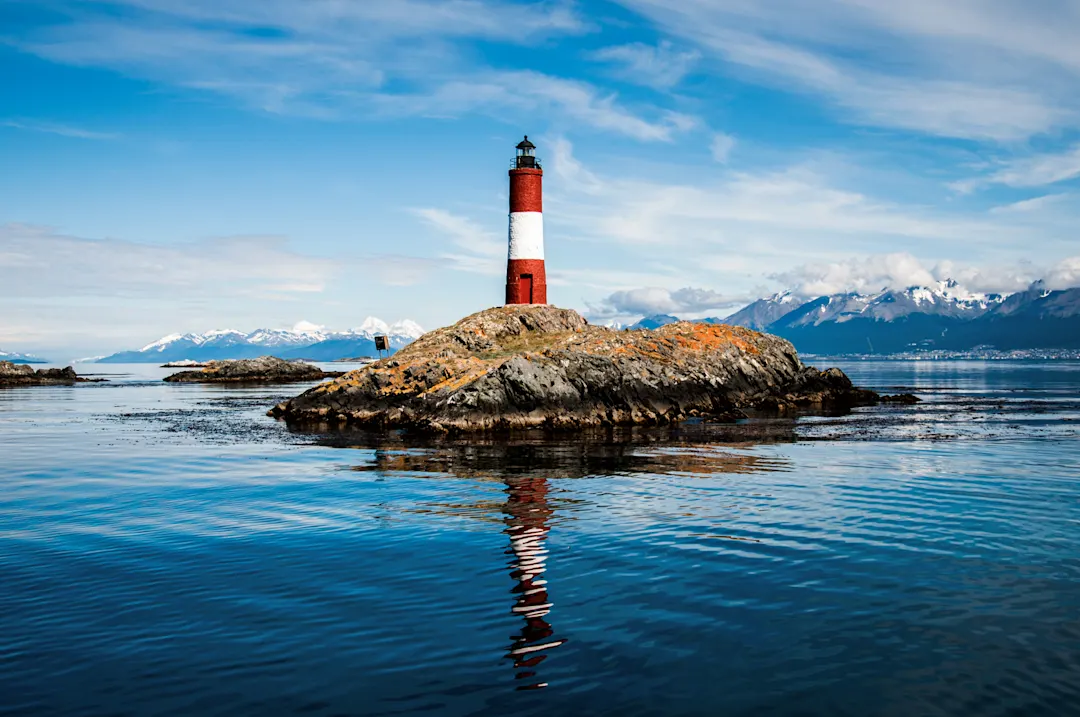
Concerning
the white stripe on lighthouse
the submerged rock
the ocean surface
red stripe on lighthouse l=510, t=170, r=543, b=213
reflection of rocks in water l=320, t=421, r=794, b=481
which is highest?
red stripe on lighthouse l=510, t=170, r=543, b=213

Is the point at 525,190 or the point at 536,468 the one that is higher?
the point at 525,190

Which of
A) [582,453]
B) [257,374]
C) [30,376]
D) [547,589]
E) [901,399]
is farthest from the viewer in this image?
[257,374]

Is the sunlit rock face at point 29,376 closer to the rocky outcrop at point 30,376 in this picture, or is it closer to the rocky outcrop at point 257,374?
the rocky outcrop at point 30,376

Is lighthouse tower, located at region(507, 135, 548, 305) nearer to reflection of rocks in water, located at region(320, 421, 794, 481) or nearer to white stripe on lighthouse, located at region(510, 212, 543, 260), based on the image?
white stripe on lighthouse, located at region(510, 212, 543, 260)

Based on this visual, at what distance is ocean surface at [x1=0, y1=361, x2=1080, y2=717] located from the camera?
890 centimetres

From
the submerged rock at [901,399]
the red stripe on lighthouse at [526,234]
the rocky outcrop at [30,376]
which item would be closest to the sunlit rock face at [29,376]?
the rocky outcrop at [30,376]

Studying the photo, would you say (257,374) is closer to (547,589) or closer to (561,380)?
(561,380)

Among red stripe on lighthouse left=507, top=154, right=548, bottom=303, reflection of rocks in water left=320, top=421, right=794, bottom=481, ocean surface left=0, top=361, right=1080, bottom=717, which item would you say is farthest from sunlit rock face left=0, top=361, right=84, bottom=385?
ocean surface left=0, top=361, right=1080, bottom=717

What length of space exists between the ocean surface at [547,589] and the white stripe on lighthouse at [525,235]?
3742cm

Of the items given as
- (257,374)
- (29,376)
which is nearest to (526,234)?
(257,374)

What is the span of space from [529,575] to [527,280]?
164 ft

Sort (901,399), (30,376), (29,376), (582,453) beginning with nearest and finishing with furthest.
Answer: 1. (582,453)
2. (901,399)
3. (29,376)
4. (30,376)

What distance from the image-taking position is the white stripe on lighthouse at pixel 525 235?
62.4m

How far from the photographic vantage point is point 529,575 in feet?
44.2
